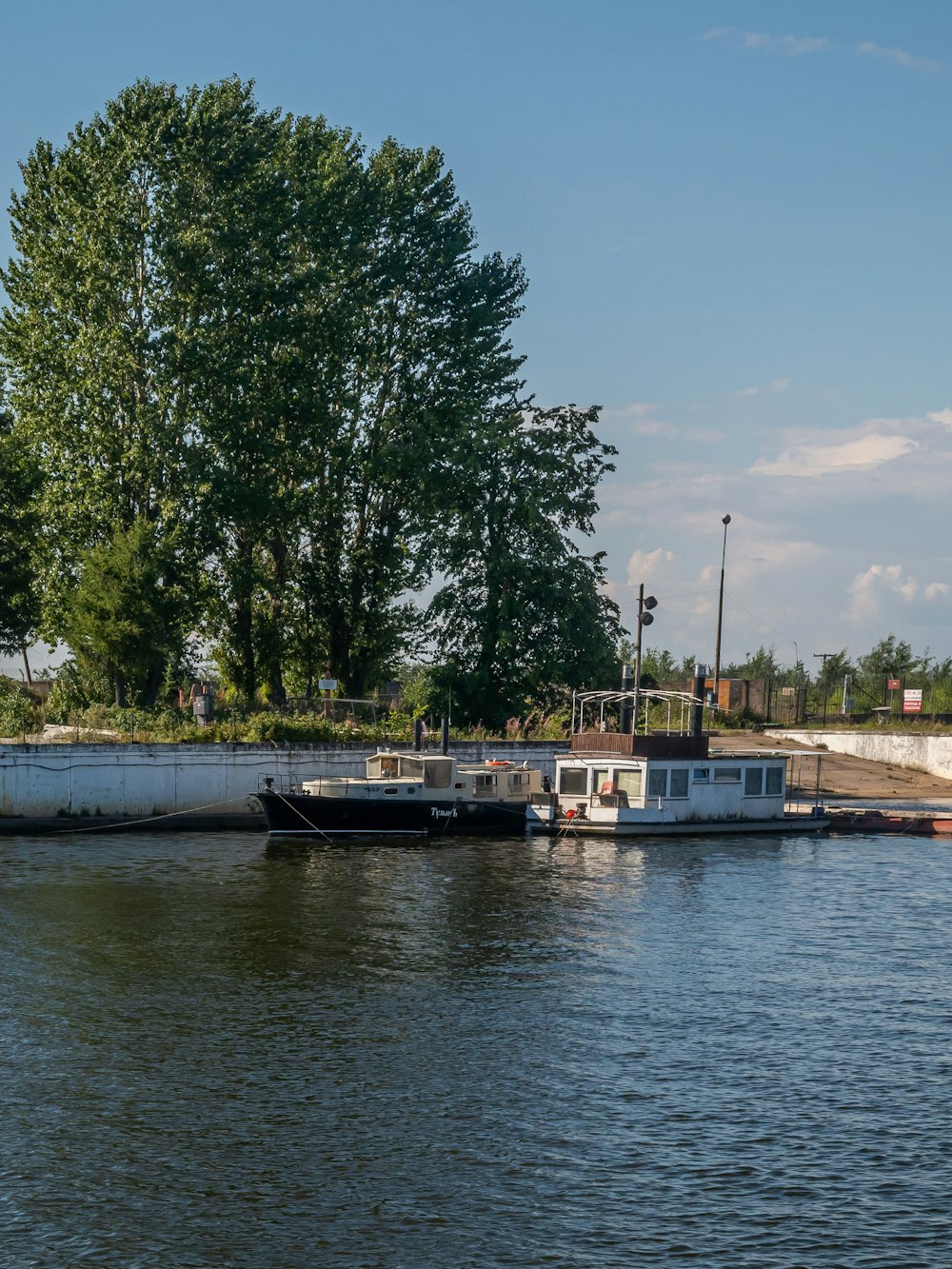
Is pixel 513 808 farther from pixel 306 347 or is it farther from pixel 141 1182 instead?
pixel 141 1182

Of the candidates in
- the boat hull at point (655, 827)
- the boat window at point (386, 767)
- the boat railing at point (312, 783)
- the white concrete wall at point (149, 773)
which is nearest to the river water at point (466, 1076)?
the white concrete wall at point (149, 773)

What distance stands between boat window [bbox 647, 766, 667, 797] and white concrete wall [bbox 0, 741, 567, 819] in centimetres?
1147

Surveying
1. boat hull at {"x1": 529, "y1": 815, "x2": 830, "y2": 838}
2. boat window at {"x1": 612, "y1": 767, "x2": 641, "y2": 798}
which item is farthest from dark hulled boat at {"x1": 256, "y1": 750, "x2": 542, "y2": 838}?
boat window at {"x1": 612, "y1": 767, "x2": 641, "y2": 798}

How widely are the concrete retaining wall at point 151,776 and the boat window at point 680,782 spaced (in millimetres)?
12210

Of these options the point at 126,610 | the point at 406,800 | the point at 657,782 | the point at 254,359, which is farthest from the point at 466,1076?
the point at 254,359

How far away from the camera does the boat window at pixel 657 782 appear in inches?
2095

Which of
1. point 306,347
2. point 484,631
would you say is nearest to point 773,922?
point 484,631

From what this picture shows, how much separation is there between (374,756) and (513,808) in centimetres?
551

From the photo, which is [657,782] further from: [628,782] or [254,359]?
[254,359]

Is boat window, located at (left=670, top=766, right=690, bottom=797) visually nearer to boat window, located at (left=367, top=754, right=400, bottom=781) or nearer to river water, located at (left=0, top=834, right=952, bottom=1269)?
boat window, located at (left=367, top=754, right=400, bottom=781)

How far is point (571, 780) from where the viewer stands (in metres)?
54.8

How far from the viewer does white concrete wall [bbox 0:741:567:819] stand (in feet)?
166

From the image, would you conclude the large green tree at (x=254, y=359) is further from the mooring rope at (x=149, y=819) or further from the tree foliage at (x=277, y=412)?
the mooring rope at (x=149, y=819)

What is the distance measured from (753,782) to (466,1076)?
3509cm
